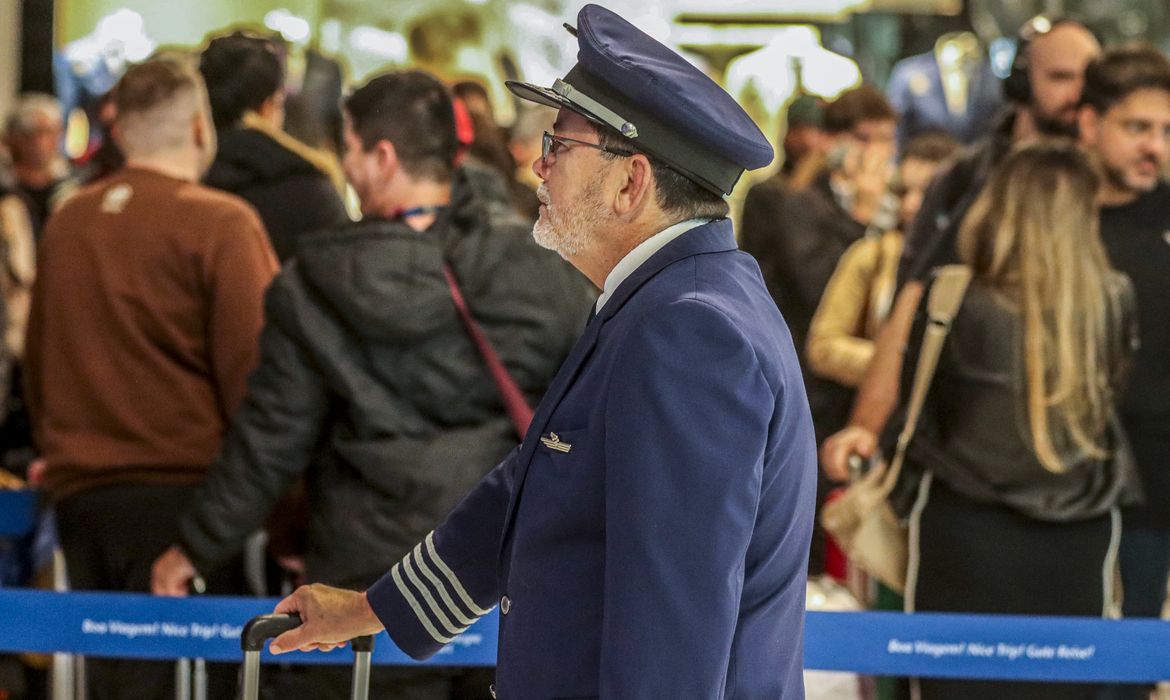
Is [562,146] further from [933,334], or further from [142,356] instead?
[142,356]

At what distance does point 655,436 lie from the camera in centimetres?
190

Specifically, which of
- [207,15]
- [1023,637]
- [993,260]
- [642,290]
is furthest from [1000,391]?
[207,15]

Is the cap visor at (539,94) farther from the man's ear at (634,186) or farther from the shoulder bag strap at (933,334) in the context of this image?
the shoulder bag strap at (933,334)

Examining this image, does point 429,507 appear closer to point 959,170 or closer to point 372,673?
point 372,673

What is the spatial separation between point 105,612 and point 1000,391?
80.6 inches

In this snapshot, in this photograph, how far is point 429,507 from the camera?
11.3 feet

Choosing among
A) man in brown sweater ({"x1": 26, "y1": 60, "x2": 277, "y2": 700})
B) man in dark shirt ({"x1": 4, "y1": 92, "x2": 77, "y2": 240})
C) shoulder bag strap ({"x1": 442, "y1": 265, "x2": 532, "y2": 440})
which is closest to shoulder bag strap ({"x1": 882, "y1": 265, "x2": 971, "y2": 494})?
shoulder bag strap ({"x1": 442, "y1": 265, "x2": 532, "y2": 440})

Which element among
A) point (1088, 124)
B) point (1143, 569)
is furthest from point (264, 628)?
point (1088, 124)

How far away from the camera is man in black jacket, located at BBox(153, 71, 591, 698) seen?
3424mm

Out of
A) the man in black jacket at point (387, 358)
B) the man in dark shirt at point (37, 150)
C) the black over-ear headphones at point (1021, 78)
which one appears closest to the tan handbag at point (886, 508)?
the man in black jacket at point (387, 358)

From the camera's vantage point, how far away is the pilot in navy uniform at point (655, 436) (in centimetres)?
189

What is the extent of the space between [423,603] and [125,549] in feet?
5.59

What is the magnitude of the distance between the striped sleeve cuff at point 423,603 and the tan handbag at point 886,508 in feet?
5.49

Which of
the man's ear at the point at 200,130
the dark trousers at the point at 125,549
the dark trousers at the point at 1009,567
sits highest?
the man's ear at the point at 200,130
